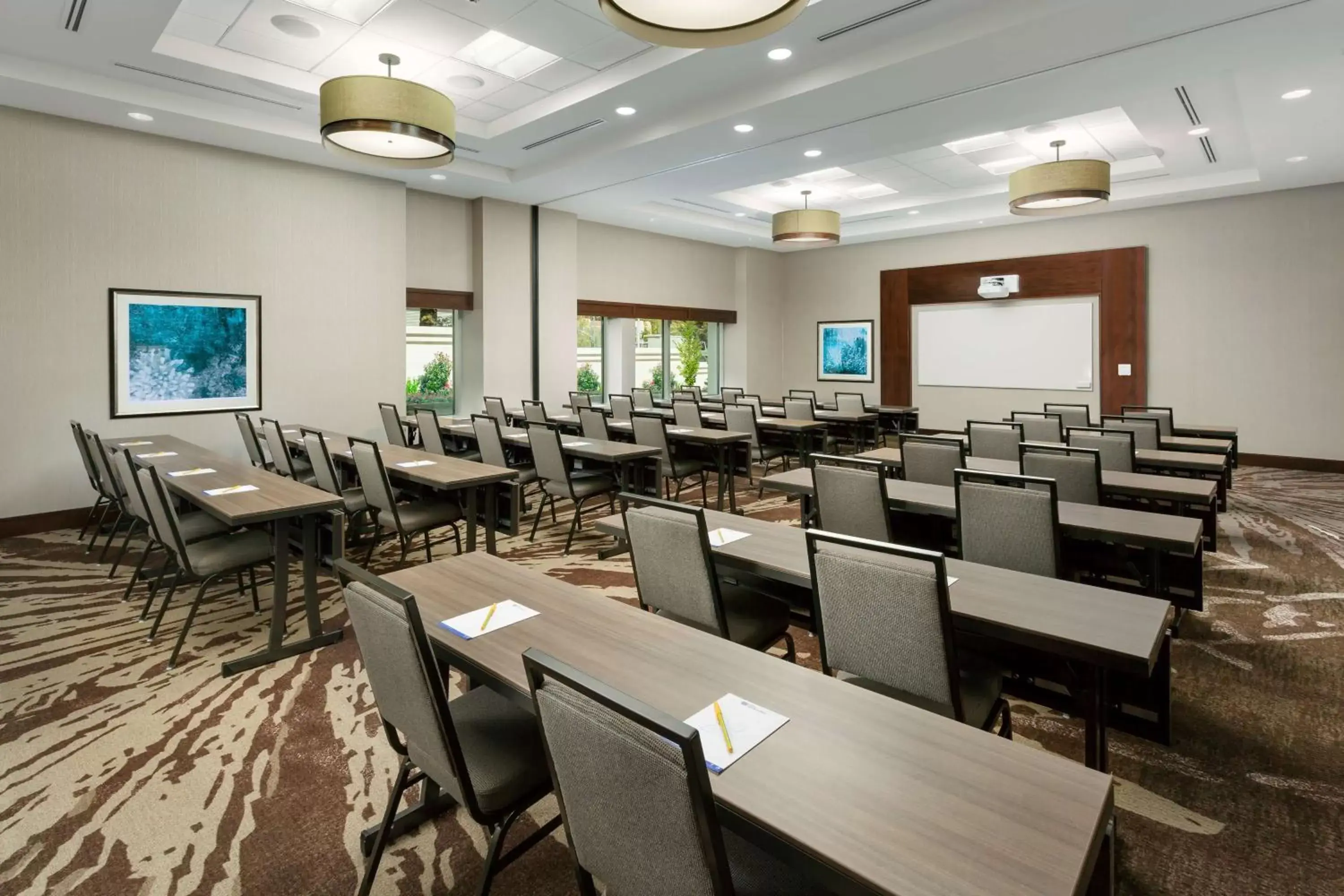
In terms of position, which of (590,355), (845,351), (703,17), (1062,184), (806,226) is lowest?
(590,355)

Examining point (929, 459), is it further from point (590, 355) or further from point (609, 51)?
point (590, 355)

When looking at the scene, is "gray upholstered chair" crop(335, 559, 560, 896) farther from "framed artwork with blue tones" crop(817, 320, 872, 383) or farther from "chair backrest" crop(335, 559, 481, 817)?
"framed artwork with blue tones" crop(817, 320, 872, 383)

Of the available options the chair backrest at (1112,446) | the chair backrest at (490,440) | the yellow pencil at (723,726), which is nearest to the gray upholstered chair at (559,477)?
the chair backrest at (490,440)

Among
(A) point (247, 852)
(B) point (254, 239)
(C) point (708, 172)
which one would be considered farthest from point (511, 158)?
(A) point (247, 852)

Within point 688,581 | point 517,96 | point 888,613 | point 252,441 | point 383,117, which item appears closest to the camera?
point 888,613

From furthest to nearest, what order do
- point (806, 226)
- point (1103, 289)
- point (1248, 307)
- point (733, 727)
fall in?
1. point (1103, 289)
2. point (1248, 307)
3. point (806, 226)
4. point (733, 727)

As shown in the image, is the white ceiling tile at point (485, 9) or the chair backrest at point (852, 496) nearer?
the chair backrest at point (852, 496)

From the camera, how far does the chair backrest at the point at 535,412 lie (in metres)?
7.43

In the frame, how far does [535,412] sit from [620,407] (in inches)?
59.6

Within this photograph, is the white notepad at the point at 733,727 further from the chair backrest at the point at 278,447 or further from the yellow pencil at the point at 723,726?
the chair backrest at the point at 278,447

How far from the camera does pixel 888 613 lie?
6.27 ft

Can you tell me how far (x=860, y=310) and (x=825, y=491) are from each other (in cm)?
1015

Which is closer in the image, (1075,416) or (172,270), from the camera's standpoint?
(172,270)

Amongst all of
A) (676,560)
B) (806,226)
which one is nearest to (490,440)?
(676,560)
